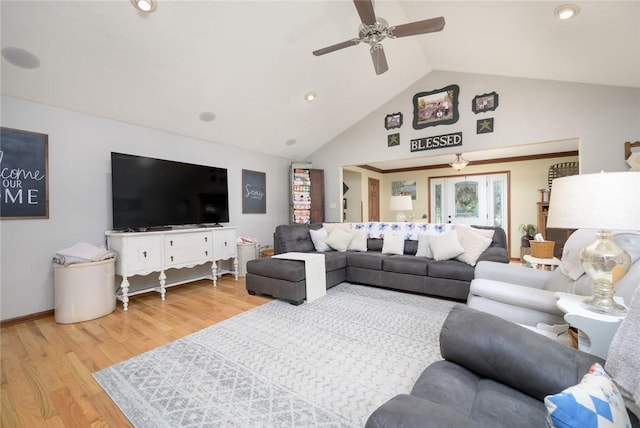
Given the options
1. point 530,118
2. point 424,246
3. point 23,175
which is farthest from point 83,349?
point 530,118

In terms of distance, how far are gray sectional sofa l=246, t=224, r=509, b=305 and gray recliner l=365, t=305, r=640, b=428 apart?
6.79 feet

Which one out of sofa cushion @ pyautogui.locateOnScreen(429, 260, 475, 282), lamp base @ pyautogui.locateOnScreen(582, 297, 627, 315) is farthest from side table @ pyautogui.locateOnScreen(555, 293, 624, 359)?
sofa cushion @ pyautogui.locateOnScreen(429, 260, 475, 282)

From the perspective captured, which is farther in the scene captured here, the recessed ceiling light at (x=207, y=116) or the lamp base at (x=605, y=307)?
the recessed ceiling light at (x=207, y=116)

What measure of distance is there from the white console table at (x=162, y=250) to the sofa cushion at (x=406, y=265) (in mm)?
2457

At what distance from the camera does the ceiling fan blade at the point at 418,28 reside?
2.26m

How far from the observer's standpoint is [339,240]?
4.23m

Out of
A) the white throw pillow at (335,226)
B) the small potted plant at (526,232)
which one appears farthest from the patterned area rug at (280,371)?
the small potted plant at (526,232)

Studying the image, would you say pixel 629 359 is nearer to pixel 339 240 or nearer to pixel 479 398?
pixel 479 398

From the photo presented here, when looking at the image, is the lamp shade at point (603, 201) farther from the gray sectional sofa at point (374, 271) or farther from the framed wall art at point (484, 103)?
the framed wall art at point (484, 103)

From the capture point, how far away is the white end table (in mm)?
3129

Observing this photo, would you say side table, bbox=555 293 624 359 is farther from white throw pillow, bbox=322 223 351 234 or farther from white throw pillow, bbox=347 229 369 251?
white throw pillow, bbox=322 223 351 234

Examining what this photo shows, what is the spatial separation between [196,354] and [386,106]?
4.96 metres

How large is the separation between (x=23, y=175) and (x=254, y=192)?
9.99 ft

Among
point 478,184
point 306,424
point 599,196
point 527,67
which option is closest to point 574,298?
point 599,196
